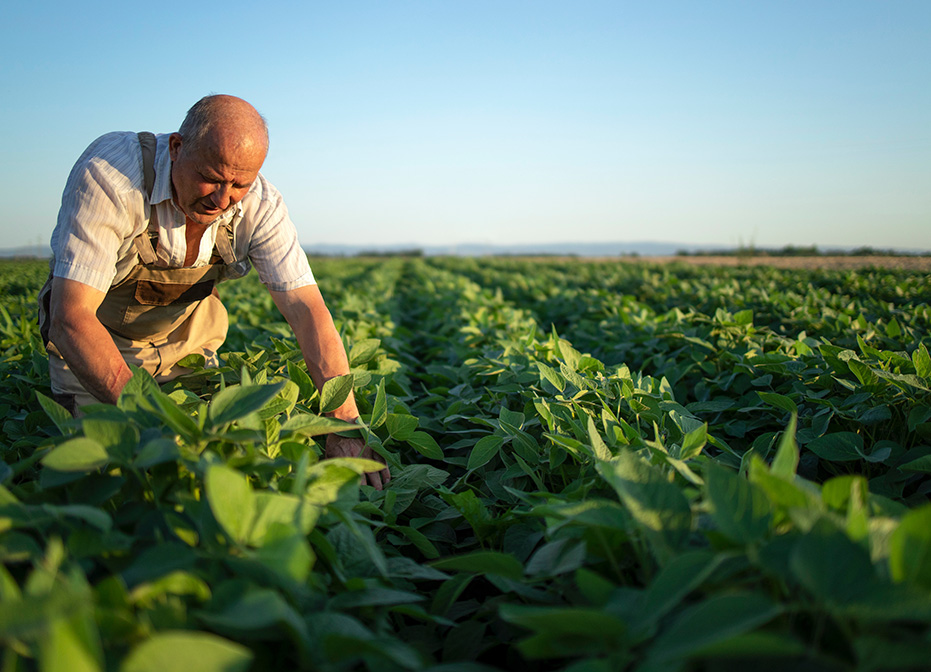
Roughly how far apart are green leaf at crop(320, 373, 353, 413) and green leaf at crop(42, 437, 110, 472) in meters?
0.70

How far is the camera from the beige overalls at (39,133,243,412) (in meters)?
2.46

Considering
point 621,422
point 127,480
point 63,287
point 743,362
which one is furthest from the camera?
point 743,362

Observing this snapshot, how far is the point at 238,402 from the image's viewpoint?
3.82 feet

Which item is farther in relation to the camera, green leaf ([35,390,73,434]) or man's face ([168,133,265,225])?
man's face ([168,133,265,225])

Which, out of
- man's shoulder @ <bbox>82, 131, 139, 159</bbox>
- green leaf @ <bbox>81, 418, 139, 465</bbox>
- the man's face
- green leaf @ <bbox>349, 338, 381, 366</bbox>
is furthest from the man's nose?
green leaf @ <bbox>81, 418, 139, 465</bbox>

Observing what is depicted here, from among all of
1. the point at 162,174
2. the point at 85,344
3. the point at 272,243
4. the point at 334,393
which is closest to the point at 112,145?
the point at 162,174

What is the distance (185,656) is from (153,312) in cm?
249

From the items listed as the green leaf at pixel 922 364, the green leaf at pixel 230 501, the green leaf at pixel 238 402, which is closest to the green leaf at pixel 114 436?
the green leaf at pixel 238 402

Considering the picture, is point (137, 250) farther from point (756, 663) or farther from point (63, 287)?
point (756, 663)

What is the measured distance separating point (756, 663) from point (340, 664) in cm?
60

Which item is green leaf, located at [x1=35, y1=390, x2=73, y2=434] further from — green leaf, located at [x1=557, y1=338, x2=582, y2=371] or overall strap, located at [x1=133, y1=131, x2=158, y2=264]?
green leaf, located at [x1=557, y1=338, x2=582, y2=371]

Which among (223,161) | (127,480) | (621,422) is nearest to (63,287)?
(223,161)

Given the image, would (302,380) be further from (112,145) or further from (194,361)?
(112,145)

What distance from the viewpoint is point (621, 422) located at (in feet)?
5.84
